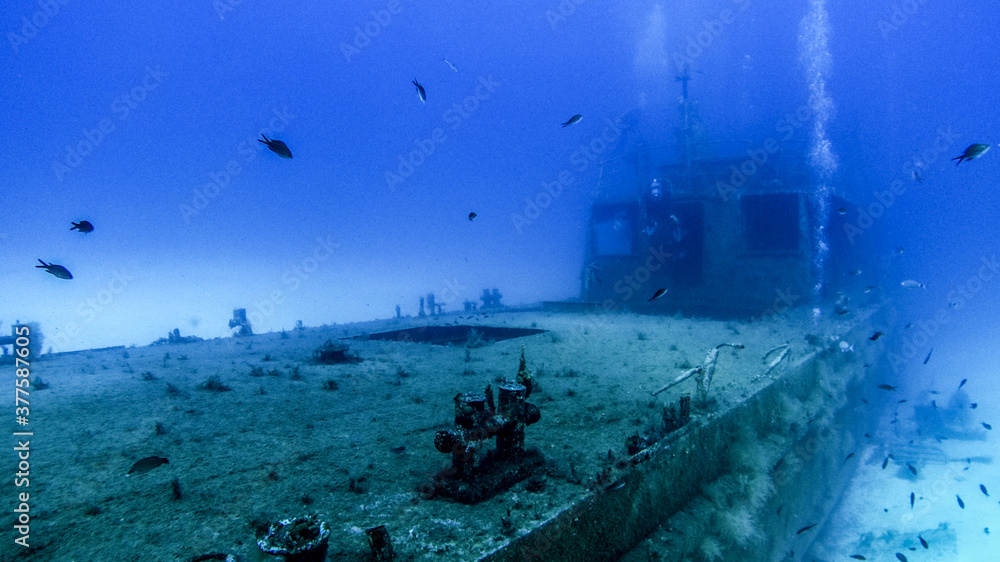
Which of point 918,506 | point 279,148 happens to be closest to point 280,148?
point 279,148

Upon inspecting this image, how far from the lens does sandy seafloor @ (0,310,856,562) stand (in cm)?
318

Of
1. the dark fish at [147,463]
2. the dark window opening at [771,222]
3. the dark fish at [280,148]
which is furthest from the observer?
the dark window opening at [771,222]

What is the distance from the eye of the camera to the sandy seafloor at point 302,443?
318cm

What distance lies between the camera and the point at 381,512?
3.45 meters

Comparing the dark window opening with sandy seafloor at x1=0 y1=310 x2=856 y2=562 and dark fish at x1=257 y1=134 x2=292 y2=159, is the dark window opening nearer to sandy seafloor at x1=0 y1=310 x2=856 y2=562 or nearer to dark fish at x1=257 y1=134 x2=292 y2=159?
sandy seafloor at x1=0 y1=310 x2=856 y2=562

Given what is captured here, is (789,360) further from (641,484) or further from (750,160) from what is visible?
(750,160)

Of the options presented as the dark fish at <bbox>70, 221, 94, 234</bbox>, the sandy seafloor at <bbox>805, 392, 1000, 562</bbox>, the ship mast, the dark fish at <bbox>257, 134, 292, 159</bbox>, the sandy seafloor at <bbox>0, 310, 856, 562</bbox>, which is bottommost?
the sandy seafloor at <bbox>805, 392, 1000, 562</bbox>

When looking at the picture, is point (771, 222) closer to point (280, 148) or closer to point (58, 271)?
point (280, 148)

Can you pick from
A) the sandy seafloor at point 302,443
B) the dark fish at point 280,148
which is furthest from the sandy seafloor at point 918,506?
the dark fish at point 280,148

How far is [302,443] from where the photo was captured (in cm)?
504

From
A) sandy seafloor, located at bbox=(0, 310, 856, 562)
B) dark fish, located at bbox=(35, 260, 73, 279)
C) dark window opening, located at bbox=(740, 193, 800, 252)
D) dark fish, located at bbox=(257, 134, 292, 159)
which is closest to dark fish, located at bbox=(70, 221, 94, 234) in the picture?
dark fish, located at bbox=(35, 260, 73, 279)

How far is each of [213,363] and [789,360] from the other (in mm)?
13759

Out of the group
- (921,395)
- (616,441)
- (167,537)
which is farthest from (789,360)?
(921,395)

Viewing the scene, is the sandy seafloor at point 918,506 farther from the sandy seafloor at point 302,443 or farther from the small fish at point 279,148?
the small fish at point 279,148
